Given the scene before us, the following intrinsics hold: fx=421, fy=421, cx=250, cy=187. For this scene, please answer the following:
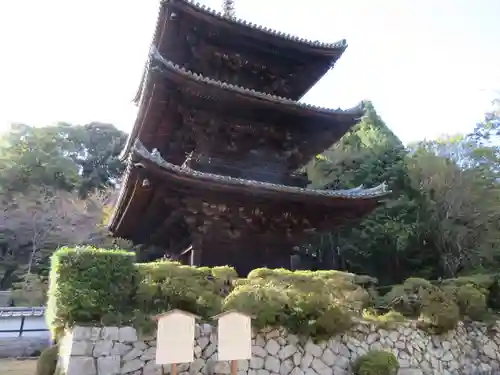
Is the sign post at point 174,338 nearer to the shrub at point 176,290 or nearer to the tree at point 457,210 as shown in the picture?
the shrub at point 176,290

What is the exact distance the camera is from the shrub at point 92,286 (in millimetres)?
6211

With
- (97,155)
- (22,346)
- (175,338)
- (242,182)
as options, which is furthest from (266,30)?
(97,155)

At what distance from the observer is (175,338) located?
525 centimetres

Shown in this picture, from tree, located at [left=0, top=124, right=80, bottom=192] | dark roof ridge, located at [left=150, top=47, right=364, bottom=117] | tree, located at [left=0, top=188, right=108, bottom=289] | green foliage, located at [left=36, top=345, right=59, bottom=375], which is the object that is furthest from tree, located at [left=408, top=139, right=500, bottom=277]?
tree, located at [left=0, top=124, right=80, bottom=192]

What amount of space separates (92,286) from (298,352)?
358cm

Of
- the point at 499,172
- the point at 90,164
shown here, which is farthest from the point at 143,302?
the point at 90,164

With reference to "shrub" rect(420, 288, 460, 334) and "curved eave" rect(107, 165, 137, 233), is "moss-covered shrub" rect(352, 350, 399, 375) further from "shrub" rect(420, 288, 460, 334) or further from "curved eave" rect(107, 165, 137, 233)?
"curved eave" rect(107, 165, 137, 233)

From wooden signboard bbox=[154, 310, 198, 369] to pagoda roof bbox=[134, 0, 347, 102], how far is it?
6.79 meters

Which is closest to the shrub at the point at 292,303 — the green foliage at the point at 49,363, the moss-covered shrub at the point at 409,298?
the moss-covered shrub at the point at 409,298

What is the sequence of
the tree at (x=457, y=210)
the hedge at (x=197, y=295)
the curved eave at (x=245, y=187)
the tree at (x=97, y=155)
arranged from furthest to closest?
the tree at (x=97, y=155)
the tree at (x=457, y=210)
the curved eave at (x=245, y=187)
the hedge at (x=197, y=295)

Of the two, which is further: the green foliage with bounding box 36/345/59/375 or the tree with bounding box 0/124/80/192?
the tree with bounding box 0/124/80/192

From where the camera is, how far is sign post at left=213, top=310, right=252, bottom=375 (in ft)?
17.3

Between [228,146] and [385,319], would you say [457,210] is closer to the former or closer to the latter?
[385,319]

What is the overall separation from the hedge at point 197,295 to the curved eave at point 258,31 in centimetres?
668
